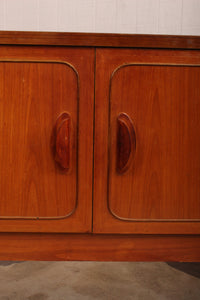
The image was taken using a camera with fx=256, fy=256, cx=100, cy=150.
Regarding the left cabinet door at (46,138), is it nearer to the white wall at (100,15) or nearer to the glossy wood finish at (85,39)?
the glossy wood finish at (85,39)

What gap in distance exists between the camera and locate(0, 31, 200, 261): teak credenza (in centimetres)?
54

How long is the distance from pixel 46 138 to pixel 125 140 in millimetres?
173

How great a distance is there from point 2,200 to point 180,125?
0.43 metres

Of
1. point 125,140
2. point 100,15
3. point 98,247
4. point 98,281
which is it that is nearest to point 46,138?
point 125,140

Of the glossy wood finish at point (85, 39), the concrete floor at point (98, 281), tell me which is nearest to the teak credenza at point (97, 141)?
the glossy wood finish at point (85, 39)

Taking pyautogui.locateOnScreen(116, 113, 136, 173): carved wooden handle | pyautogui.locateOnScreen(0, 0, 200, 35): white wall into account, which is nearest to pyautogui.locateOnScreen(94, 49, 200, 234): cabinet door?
pyautogui.locateOnScreen(116, 113, 136, 173): carved wooden handle

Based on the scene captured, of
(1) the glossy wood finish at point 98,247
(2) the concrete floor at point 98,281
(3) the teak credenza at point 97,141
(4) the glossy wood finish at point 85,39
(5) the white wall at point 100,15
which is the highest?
(5) the white wall at point 100,15

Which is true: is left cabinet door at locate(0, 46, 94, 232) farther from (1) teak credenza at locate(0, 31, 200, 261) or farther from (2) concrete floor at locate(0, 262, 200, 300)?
(2) concrete floor at locate(0, 262, 200, 300)

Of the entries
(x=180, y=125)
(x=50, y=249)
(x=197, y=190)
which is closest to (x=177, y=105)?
(x=180, y=125)

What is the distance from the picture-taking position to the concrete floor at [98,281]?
0.70 m

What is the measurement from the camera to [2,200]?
566 mm

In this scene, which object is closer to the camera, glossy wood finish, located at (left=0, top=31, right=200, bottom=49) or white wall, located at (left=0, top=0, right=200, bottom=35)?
glossy wood finish, located at (left=0, top=31, right=200, bottom=49)

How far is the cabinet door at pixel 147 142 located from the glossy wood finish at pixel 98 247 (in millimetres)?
29

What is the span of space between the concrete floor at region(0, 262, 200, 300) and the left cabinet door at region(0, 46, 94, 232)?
0.25 metres
